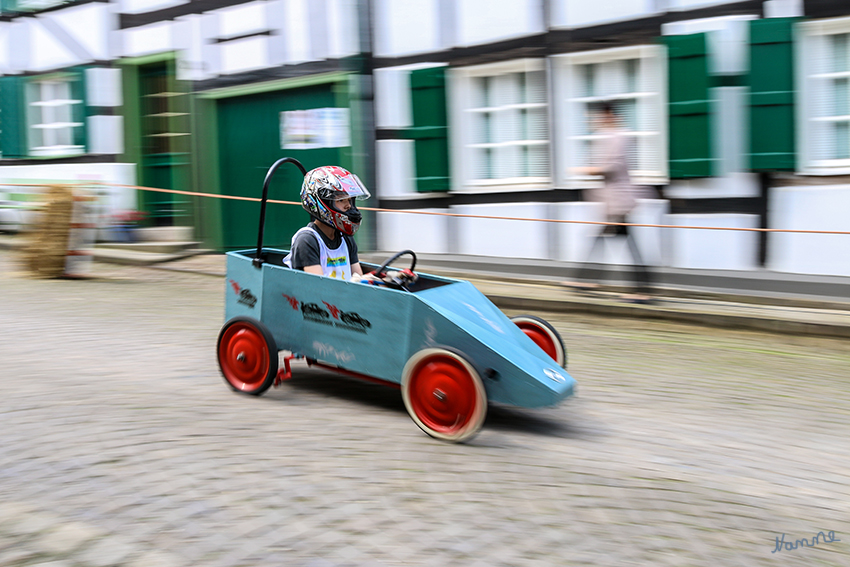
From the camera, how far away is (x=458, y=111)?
979cm

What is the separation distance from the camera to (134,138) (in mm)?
12992

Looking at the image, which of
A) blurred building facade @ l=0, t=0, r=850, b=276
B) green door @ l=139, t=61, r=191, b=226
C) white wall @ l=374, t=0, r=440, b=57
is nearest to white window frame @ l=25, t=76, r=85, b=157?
blurred building facade @ l=0, t=0, r=850, b=276

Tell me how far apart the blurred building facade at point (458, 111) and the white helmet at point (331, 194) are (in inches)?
167

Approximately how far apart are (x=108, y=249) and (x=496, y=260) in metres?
5.93

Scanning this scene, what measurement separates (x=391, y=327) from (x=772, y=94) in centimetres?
520

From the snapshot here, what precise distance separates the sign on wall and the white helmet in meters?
5.91

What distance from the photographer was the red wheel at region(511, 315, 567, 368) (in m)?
4.82

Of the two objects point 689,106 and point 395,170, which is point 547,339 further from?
point 395,170

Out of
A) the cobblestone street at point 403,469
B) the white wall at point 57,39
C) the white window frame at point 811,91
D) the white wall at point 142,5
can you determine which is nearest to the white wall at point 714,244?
the white window frame at point 811,91

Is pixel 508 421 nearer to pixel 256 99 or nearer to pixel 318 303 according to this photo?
pixel 318 303

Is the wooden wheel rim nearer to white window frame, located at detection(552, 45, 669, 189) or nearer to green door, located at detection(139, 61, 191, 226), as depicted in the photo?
white window frame, located at detection(552, 45, 669, 189)

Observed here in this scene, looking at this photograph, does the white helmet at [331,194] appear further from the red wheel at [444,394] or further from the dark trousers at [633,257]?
the dark trousers at [633,257]

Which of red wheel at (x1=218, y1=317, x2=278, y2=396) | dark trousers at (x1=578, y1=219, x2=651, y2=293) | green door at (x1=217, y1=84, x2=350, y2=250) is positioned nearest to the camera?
red wheel at (x1=218, y1=317, x2=278, y2=396)

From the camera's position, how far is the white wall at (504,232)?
9.23 meters
